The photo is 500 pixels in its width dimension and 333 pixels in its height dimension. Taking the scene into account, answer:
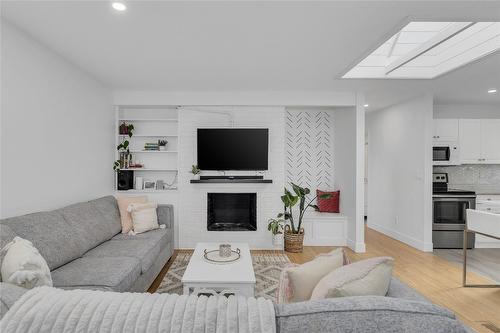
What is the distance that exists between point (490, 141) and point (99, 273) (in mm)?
6135

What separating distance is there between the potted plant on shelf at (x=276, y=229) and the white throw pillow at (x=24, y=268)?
3.22 meters

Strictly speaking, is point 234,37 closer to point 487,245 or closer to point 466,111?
point 466,111

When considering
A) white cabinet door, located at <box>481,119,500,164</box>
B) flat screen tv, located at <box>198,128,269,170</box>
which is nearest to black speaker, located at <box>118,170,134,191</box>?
flat screen tv, located at <box>198,128,269,170</box>

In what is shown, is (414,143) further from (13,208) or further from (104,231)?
(13,208)

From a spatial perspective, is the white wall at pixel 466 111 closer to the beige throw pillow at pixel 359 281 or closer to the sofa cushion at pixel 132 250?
the beige throw pillow at pixel 359 281

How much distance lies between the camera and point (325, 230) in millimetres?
4844

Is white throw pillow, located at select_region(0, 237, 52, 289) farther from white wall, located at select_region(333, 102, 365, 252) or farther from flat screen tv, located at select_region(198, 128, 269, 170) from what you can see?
white wall, located at select_region(333, 102, 365, 252)

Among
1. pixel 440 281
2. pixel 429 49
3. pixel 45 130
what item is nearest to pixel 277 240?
pixel 440 281

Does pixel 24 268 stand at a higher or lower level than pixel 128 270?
higher

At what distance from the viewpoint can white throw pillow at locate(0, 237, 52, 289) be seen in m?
1.46

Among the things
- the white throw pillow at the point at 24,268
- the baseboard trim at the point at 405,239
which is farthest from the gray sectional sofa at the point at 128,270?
the baseboard trim at the point at 405,239

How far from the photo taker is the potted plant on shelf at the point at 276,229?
4.46 meters

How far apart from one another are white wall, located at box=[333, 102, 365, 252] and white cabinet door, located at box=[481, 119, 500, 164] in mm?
2305

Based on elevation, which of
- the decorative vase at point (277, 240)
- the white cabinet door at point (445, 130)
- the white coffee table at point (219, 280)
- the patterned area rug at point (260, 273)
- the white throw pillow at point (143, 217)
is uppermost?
the white cabinet door at point (445, 130)
